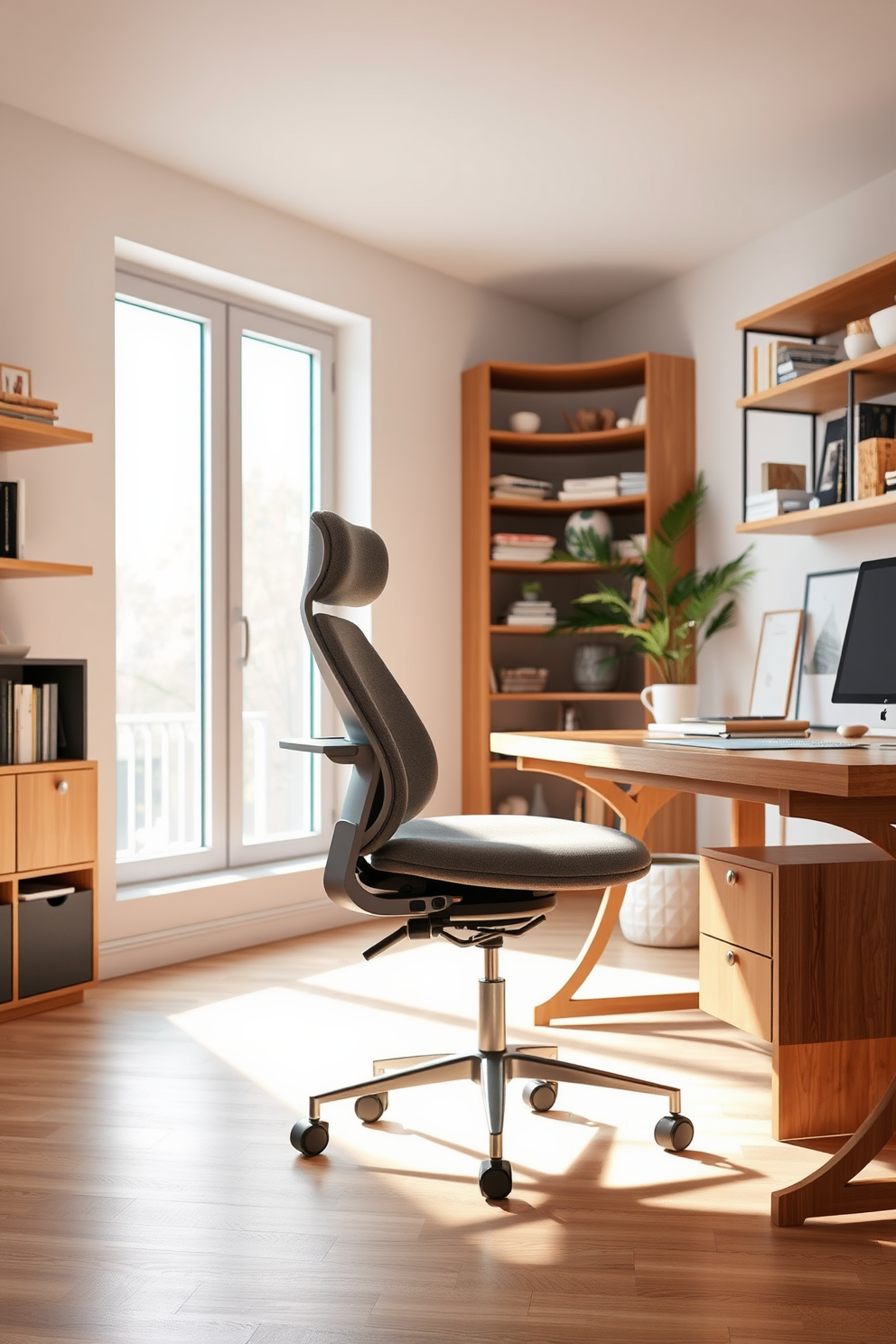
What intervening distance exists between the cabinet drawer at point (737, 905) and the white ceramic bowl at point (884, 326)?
5.70 feet

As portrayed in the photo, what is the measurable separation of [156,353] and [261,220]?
0.62 metres

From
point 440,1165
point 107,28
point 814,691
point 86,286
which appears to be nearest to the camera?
point 440,1165

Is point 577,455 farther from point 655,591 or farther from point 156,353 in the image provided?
point 156,353

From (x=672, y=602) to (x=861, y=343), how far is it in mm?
1386

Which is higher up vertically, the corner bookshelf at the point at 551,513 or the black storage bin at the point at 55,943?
the corner bookshelf at the point at 551,513

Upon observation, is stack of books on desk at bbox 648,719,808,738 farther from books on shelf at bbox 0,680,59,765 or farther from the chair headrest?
books on shelf at bbox 0,680,59,765

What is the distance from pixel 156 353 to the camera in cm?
396

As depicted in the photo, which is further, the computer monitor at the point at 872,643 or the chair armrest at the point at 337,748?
the computer monitor at the point at 872,643

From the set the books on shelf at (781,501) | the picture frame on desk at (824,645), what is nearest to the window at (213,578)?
the books on shelf at (781,501)

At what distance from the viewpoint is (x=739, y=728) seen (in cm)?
236

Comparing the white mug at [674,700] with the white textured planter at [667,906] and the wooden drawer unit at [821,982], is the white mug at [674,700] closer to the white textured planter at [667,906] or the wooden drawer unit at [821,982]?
the white textured planter at [667,906]

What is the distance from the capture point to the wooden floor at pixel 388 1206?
4.86 feet

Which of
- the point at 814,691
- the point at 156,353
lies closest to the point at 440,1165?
the point at 814,691

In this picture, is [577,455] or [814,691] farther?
[577,455]
